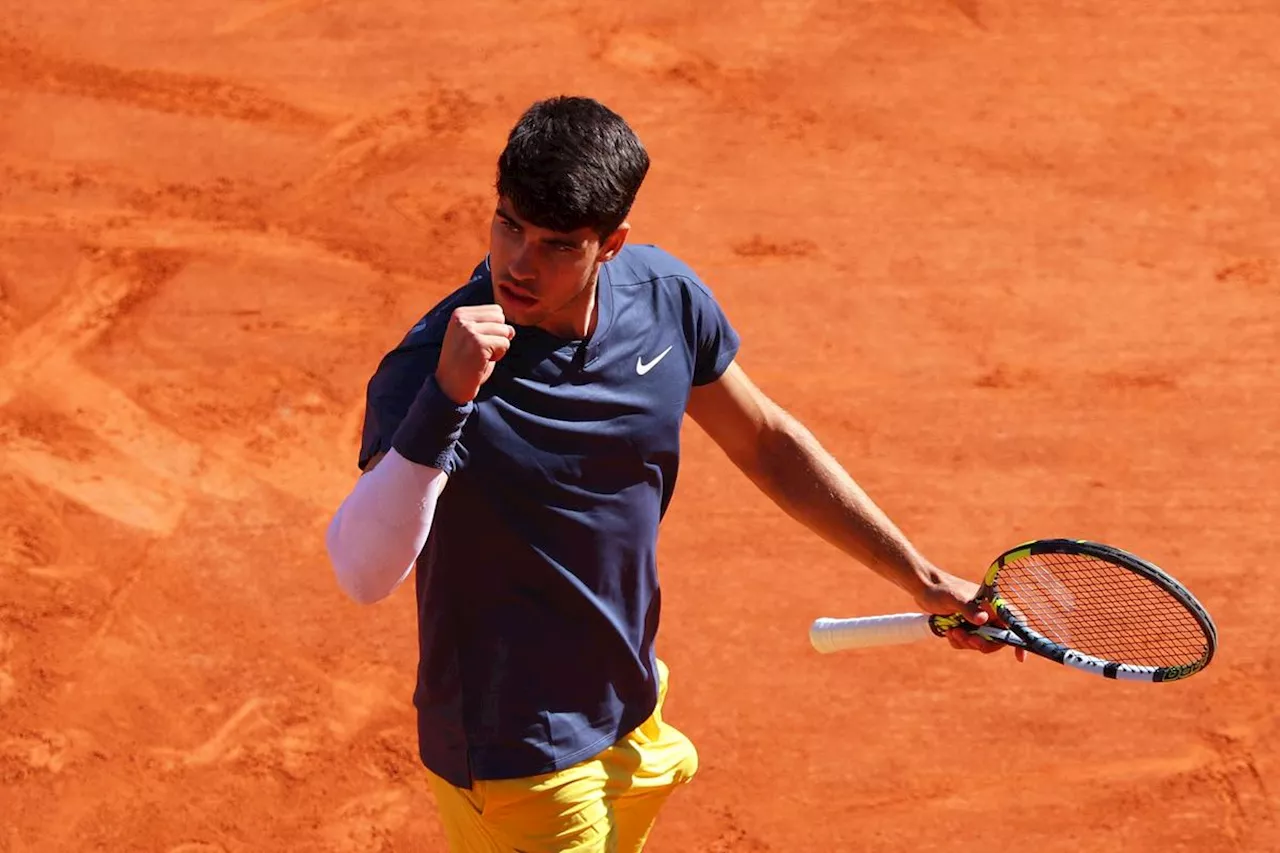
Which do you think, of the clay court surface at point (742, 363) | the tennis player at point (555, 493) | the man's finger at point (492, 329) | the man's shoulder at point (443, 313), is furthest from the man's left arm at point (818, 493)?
the clay court surface at point (742, 363)

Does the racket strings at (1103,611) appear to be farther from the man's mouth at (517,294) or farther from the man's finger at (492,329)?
the man's finger at (492,329)

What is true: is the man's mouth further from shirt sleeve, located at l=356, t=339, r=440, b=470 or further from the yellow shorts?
the yellow shorts

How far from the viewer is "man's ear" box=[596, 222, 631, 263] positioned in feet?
10.5

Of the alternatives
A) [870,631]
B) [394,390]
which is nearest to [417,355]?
[394,390]

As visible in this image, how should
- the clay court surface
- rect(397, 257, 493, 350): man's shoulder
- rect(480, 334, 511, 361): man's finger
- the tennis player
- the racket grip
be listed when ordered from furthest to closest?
the clay court surface → the racket grip → rect(397, 257, 493, 350): man's shoulder → the tennis player → rect(480, 334, 511, 361): man's finger

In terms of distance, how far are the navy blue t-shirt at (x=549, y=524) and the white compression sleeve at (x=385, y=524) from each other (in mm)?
135

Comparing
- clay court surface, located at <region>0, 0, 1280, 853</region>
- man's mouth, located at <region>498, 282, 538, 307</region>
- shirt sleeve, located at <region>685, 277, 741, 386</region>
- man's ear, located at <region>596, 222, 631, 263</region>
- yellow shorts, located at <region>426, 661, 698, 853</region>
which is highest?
man's ear, located at <region>596, 222, 631, 263</region>

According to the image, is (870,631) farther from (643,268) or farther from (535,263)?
(535,263)

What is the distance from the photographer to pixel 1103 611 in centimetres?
425

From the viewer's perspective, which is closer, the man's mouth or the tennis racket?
the man's mouth

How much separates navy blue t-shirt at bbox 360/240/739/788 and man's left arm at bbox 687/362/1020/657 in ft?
0.85

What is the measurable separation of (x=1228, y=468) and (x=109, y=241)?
5057mm

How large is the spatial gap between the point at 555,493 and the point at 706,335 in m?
0.59

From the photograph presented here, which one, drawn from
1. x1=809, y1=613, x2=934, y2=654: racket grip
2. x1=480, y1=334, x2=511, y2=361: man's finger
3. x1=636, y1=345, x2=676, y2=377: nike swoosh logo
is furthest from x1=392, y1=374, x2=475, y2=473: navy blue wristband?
x1=809, y1=613, x2=934, y2=654: racket grip
